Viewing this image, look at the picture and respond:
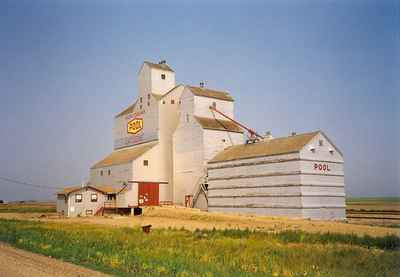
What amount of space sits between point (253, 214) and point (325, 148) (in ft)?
32.9

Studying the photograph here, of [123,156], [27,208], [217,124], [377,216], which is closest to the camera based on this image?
[377,216]

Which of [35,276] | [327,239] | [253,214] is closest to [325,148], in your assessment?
[253,214]

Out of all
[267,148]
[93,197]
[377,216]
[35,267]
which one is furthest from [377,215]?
[35,267]

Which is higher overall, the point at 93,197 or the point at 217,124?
the point at 217,124

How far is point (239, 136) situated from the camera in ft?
184

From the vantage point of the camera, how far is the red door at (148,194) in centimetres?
5529

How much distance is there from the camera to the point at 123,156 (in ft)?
200

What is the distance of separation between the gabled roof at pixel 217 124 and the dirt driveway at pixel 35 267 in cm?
3629

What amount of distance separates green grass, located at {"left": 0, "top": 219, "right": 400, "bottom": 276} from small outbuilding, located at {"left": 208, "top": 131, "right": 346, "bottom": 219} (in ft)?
50.4

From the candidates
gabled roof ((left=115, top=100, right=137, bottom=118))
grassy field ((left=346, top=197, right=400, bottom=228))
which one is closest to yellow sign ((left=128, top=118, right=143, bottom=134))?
gabled roof ((left=115, top=100, right=137, bottom=118))

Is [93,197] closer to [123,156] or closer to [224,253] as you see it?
[123,156]

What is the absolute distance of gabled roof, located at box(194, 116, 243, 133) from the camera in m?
53.5

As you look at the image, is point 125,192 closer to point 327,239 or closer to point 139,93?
point 139,93

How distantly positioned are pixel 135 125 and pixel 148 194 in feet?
39.5
